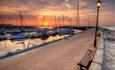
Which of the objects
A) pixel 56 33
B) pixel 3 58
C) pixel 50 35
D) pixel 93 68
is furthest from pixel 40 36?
pixel 93 68

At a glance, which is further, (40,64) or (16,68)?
(40,64)

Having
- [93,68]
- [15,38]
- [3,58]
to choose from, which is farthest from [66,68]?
[15,38]

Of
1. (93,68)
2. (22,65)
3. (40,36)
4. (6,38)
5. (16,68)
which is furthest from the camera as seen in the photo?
(40,36)

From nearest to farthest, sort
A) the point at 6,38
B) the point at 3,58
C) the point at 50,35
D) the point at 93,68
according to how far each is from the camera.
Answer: the point at 93,68 → the point at 3,58 → the point at 6,38 → the point at 50,35

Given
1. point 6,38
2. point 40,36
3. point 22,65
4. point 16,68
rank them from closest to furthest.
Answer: point 16,68, point 22,65, point 6,38, point 40,36

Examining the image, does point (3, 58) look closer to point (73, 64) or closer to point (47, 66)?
point (47, 66)

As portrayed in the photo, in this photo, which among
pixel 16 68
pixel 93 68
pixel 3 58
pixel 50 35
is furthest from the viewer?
pixel 50 35

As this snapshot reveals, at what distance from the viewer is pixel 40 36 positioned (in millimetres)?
49906

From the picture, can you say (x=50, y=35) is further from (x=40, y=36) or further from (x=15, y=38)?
(x=15, y=38)

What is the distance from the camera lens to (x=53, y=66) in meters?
8.67

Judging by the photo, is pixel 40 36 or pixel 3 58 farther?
pixel 40 36

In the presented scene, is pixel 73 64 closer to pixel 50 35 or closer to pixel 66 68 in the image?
pixel 66 68

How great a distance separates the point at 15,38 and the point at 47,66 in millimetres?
39683

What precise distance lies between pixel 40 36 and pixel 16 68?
41813 millimetres
